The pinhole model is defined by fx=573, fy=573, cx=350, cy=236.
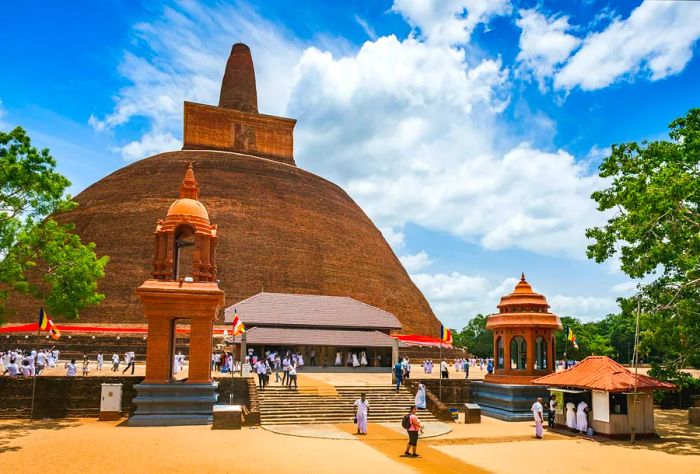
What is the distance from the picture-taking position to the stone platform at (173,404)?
1625 cm

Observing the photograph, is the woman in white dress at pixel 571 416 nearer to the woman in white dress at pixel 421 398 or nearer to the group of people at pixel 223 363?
the woman in white dress at pixel 421 398

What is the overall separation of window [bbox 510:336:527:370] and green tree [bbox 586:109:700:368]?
5.09 meters

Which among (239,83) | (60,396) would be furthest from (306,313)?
(239,83)

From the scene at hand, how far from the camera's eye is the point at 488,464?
11.9 meters

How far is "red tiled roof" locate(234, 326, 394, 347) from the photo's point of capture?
96.3 ft

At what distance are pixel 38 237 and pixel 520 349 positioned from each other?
17682mm

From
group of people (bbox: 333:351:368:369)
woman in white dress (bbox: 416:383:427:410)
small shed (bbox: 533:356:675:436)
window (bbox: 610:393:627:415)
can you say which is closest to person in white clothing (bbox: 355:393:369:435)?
woman in white dress (bbox: 416:383:427:410)

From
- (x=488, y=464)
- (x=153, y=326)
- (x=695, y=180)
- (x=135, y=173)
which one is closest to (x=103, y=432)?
(x=153, y=326)

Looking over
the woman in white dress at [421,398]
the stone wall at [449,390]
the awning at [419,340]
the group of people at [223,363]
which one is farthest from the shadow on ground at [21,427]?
the awning at [419,340]

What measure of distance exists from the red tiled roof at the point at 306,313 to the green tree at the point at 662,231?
16.5m

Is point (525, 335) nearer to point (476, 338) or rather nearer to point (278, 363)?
point (278, 363)

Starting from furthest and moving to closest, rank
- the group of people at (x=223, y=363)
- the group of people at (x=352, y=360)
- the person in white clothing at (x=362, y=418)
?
the group of people at (x=352, y=360)
the group of people at (x=223, y=363)
the person in white clothing at (x=362, y=418)

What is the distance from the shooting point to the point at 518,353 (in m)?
22.6

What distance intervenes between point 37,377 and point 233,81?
4102 cm
